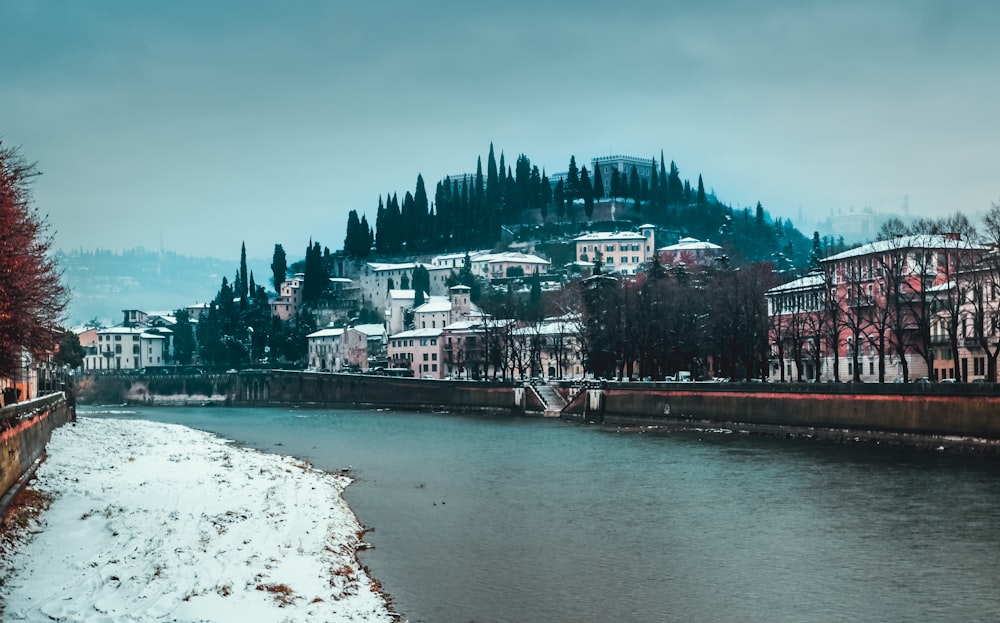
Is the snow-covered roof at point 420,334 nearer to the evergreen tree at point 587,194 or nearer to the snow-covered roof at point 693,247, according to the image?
the snow-covered roof at point 693,247

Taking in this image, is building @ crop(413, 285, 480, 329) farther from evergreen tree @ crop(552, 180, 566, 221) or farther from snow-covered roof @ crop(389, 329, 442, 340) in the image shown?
evergreen tree @ crop(552, 180, 566, 221)

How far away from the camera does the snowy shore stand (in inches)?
729

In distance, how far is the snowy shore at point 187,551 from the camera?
1852 centimetres

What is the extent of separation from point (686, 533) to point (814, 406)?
2597 centimetres

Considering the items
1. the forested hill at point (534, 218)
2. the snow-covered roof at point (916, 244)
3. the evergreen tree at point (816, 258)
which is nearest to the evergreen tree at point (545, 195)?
the forested hill at point (534, 218)

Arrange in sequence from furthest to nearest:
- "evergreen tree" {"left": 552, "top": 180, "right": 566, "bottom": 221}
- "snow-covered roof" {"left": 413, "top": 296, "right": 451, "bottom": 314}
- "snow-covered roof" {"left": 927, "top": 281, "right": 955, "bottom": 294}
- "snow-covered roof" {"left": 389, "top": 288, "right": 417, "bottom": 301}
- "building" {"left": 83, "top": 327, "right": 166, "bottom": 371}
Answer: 1. "evergreen tree" {"left": 552, "top": 180, "right": 566, "bottom": 221}
2. "building" {"left": 83, "top": 327, "right": 166, "bottom": 371}
3. "snow-covered roof" {"left": 389, "top": 288, "right": 417, "bottom": 301}
4. "snow-covered roof" {"left": 413, "top": 296, "right": 451, "bottom": 314}
5. "snow-covered roof" {"left": 927, "top": 281, "right": 955, "bottom": 294}

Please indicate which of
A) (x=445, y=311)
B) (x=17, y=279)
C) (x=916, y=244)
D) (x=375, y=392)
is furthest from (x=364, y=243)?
(x=17, y=279)

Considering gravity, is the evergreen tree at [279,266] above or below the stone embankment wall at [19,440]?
above

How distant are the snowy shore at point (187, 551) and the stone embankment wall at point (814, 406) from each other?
2398cm

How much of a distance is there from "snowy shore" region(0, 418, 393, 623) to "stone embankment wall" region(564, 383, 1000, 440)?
24.0 m

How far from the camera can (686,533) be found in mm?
28047

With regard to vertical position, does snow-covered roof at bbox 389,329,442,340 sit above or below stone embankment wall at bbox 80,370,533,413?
above

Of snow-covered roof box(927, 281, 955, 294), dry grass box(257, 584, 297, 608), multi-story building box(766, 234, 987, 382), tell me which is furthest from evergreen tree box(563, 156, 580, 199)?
dry grass box(257, 584, 297, 608)

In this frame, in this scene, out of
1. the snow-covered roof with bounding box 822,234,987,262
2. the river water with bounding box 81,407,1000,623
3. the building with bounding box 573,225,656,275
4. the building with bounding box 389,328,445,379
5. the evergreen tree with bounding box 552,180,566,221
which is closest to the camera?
the river water with bounding box 81,407,1000,623
